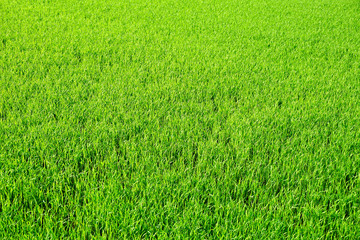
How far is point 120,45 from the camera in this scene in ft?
15.6

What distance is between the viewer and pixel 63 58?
4117 mm

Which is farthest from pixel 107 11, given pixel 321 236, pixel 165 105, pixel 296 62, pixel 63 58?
pixel 321 236

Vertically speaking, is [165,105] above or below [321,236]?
above

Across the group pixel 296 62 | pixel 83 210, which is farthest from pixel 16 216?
pixel 296 62

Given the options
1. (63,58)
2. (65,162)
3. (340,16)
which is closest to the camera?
(65,162)

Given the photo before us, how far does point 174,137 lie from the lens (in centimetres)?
243

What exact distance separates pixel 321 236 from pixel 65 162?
1539 millimetres

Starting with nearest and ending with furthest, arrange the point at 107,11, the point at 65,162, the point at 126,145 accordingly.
Result: the point at 65,162 → the point at 126,145 → the point at 107,11

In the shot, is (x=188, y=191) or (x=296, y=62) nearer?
(x=188, y=191)

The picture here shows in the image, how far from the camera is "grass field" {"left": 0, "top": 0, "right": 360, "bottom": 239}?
167 centimetres

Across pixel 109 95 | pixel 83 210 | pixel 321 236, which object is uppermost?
pixel 109 95

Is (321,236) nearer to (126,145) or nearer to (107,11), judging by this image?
(126,145)

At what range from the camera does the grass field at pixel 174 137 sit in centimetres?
167

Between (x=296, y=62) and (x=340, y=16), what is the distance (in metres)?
4.63
